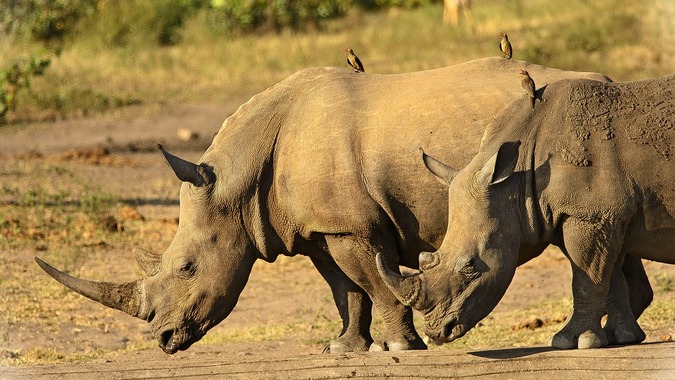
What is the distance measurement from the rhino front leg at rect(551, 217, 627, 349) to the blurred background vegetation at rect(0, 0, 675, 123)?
36.6 ft

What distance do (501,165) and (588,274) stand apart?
69 centimetres

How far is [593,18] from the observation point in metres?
22.5

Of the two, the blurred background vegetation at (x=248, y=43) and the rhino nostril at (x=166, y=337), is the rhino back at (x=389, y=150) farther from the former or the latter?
the blurred background vegetation at (x=248, y=43)

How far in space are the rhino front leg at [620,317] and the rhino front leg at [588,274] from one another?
321 mm

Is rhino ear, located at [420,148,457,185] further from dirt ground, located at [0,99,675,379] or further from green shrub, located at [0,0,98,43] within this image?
green shrub, located at [0,0,98,43]

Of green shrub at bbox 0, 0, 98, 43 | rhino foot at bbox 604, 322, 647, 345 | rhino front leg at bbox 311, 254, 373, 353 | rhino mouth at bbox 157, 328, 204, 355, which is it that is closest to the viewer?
rhino foot at bbox 604, 322, 647, 345

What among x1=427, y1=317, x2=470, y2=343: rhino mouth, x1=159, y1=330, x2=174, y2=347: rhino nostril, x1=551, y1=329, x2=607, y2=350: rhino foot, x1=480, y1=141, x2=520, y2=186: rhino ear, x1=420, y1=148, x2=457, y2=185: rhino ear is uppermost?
x1=480, y1=141, x2=520, y2=186: rhino ear

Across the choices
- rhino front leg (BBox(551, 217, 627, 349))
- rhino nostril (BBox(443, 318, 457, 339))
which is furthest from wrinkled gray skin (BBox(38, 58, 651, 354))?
rhino nostril (BBox(443, 318, 457, 339))

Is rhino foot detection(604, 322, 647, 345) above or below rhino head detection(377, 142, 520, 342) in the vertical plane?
below

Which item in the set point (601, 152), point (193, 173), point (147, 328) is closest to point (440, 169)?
point (601, 152)

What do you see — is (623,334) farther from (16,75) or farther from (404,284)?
(16,75)

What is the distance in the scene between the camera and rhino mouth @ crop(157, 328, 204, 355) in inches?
326

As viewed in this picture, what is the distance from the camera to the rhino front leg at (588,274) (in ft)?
23.9

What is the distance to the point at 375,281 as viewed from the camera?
8.19 m
